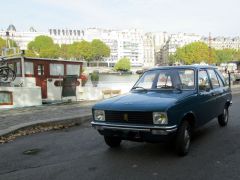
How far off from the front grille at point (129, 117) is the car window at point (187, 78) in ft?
5.03

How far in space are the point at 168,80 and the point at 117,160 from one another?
7.20 ft

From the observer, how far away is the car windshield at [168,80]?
7.41 meters

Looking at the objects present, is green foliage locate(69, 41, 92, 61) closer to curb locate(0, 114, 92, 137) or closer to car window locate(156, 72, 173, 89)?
curb locate(0, 114, 92, 137)

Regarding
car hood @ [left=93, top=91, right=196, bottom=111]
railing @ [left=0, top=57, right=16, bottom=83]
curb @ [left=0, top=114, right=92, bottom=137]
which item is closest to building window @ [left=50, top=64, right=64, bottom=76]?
railing @ [left=0, top=57, right=16, bottom=83]

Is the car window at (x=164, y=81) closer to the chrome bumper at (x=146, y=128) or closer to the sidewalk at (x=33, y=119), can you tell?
the chrome bumper at (x=146, y=128)

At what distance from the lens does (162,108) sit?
238 inches

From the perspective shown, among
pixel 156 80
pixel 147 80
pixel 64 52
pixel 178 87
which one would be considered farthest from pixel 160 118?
pixel 64 52

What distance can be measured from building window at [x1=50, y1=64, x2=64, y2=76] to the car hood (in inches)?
464

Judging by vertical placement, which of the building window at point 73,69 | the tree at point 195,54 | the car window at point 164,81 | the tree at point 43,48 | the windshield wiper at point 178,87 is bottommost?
the windshield wiper at point 178,87

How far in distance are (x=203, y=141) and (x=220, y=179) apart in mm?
2626

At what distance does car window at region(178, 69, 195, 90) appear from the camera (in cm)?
738

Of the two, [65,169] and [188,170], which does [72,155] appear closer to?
[65,169]

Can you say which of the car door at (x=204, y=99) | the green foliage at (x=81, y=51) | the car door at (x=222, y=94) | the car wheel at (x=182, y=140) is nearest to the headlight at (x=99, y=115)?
the car wheel at (x=182, y=140)

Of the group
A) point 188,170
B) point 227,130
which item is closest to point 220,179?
point 188,170
